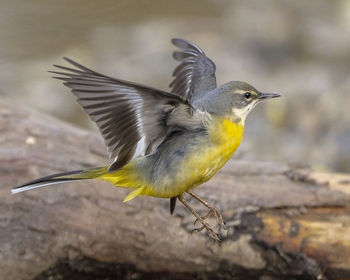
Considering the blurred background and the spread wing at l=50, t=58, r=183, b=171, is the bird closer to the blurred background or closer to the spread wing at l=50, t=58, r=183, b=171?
the spread wing at l=50, t=58, r=183, b=171

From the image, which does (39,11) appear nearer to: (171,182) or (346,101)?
(346,101)

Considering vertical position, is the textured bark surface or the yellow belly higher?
the yellow belly

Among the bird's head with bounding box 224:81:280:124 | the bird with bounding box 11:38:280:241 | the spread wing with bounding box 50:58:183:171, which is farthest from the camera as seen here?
the bird's head with bounding box 224:81:280:124

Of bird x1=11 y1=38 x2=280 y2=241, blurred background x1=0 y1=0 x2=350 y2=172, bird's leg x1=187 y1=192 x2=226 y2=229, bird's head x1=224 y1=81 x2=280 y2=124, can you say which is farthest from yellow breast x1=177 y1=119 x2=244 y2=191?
blurred background x1=0 y1=0 x2=350 y2=172

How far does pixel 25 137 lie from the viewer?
251 inches

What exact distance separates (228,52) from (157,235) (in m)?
6.93

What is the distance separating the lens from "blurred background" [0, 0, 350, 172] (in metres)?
10.3

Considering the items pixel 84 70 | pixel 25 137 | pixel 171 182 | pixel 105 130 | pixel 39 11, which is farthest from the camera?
pixel 39 11

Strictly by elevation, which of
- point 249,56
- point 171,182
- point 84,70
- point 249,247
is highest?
point 249,56

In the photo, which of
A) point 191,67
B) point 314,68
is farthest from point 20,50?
point 191,67

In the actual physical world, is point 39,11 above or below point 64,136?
above

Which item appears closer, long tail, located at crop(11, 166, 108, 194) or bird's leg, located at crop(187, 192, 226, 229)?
long tail, located at crop(11, 166, 108, 194)

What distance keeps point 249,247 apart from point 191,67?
1.68 meters

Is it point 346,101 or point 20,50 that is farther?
point 20,50
